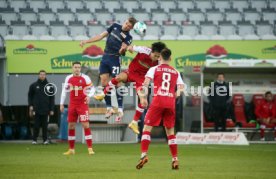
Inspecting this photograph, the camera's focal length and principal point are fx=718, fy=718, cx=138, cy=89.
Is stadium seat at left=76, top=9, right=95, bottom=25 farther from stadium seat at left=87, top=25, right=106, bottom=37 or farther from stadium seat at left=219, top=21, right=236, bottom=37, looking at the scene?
stadium seat at left=219, top=21, right=236, bottom=37

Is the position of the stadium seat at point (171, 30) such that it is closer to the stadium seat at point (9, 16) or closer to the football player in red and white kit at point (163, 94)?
the stadium seat at point (9, 16)

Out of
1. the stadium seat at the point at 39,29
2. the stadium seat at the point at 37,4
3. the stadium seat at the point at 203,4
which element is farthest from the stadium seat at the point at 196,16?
the stadium seat at the point at 39,29

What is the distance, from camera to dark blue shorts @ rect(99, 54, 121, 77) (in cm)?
1830

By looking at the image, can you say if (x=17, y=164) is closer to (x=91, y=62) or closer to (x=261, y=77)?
(x=91, y=62)

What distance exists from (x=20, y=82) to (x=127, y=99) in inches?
177

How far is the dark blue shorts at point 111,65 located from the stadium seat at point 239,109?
1235cm

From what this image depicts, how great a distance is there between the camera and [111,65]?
1833 cm

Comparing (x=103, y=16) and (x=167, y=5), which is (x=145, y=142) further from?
(x=167, y=5)

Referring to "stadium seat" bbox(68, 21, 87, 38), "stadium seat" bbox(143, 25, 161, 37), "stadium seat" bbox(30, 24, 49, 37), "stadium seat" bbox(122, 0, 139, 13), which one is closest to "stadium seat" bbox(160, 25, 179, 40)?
"stadium seat" bbox(143, 25, 161, 37)

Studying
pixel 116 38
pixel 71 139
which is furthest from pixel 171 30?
pixel 116 38

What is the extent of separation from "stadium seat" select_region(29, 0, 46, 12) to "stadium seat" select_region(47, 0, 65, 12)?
0.29 meters

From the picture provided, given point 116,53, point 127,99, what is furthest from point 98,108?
point 116,53

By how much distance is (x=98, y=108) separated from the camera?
28.3m

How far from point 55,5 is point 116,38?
16.8 m
